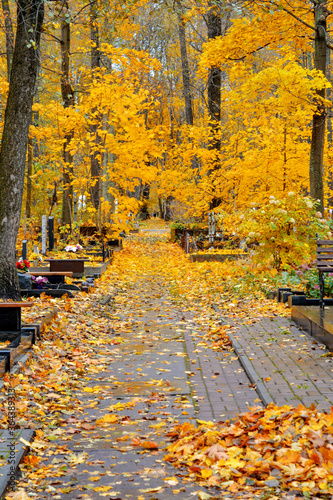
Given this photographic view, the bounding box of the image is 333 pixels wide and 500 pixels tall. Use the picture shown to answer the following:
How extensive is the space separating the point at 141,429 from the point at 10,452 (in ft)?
4.49

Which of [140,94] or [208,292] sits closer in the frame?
[208,292]

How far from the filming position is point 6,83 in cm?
1809

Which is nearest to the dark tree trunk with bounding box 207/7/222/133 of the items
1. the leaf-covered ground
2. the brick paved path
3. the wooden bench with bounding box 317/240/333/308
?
the wooden bench with bounding box 317/240/333/308

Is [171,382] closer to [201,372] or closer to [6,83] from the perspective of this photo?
[201,372]

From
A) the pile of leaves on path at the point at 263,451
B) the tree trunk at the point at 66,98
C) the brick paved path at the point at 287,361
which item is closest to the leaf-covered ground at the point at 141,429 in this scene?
the pile of leaves on path at the point at 263,451

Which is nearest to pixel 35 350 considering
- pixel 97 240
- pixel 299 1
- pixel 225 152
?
pixel 299 1

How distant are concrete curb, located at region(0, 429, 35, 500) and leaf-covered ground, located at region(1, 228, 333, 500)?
93 mm

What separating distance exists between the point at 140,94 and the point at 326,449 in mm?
17249

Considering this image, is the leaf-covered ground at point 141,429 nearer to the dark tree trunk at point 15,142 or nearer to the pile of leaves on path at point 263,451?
the pile of leaves on path at point 263,451

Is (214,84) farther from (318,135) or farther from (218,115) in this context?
(318,135)

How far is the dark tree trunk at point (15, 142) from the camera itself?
858cm

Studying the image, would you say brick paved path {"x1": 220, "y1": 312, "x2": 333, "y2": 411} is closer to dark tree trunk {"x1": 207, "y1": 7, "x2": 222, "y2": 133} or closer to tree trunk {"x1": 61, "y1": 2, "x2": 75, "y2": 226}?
tree trunk {"x1": 61, "y1": 2, "x2": 75, "y2": 226}

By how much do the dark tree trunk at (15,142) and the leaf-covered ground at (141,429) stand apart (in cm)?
124

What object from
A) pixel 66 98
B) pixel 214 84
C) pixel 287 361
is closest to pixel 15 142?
pixel 287 361
